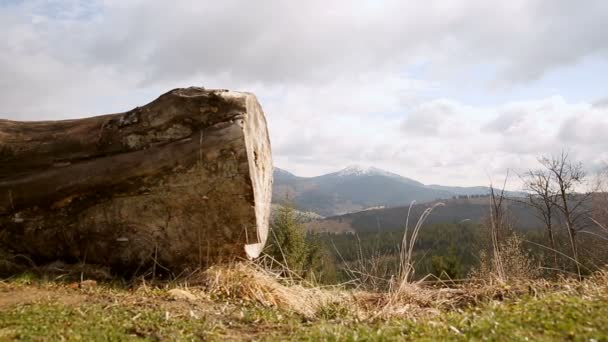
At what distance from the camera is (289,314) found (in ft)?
16.8

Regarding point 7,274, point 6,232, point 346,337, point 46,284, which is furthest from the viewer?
point 6,232

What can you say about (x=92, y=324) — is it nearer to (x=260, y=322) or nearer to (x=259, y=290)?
(x=260, y=322)

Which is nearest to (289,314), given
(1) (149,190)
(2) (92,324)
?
(2) (92,324)

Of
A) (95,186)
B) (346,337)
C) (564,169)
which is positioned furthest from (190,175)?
(564,169)

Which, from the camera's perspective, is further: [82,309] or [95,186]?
[95,186]

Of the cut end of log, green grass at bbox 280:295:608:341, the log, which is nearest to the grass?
green grass at bbox 280:295:608:341

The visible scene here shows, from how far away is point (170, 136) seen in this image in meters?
7.02

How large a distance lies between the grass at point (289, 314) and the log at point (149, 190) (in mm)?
804

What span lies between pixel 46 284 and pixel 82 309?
1.78m

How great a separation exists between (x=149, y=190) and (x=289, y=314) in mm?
3231

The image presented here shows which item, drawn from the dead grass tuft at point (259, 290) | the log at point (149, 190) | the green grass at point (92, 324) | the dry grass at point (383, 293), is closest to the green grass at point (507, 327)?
the dry grass at point (383, 293)

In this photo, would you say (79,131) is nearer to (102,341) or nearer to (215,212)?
(215,212)

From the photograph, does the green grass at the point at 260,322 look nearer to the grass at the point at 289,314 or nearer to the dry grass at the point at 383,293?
the grass at the point at 289,314

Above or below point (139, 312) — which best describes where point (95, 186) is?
above
